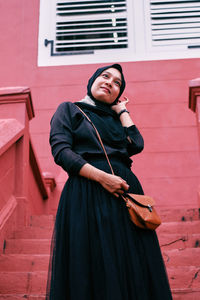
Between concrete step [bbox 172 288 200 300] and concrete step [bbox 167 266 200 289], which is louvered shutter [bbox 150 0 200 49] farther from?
concrete step [bbox 172 288 200 300]

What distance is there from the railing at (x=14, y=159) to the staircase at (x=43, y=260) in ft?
0.45

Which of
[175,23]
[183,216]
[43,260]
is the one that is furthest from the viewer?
[175,23]

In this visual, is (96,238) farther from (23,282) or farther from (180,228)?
(180,228)

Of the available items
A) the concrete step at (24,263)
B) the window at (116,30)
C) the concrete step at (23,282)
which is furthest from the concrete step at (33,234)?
the window at (116,30)

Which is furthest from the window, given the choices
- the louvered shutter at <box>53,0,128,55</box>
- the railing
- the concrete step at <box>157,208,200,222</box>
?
the concrete step at <box>157,208,200,222</box>

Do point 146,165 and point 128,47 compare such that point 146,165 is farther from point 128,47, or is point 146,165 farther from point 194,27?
point 194,27

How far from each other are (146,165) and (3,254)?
8.99 feet

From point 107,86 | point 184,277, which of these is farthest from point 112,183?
point 184,277

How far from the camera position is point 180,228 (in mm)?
3008

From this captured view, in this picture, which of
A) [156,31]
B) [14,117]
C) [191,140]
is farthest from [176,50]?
[14,117]

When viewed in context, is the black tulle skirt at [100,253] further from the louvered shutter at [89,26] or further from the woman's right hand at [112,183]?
the louvered shutter at [89,26]

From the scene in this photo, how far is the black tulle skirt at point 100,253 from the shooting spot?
1406 millimetres

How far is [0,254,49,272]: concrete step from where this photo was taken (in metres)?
2.54

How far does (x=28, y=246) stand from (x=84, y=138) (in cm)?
140
